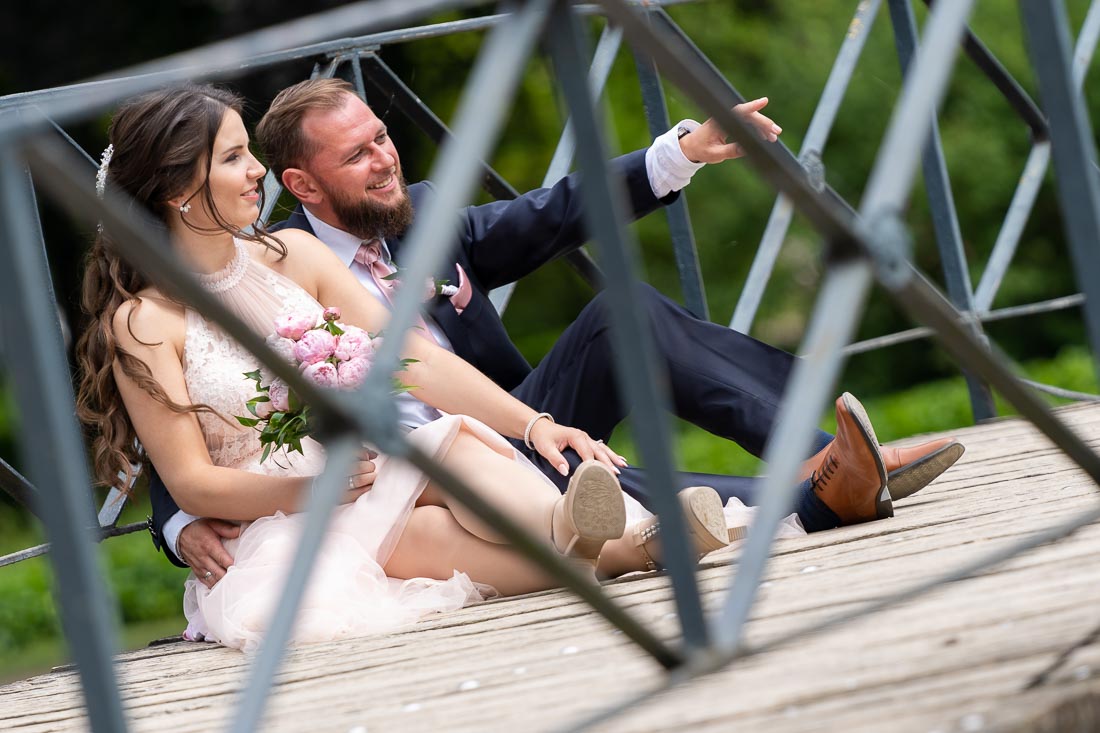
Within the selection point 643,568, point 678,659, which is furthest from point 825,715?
point 643,568

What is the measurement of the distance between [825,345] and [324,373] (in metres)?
1.34

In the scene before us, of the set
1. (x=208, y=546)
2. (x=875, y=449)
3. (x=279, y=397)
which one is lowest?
(x=875, y=449)

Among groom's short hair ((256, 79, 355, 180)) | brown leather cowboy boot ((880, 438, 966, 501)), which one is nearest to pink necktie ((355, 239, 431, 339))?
groom's short hair ((256, 79, 355, 180))

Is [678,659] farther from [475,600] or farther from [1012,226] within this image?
[1012,226]

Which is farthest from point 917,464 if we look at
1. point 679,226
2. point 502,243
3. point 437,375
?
point 679,226

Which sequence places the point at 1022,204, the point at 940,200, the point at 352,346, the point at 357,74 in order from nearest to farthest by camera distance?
the point at 352,346, the point at 357,74, the point at 940,200, the point at 1022,204

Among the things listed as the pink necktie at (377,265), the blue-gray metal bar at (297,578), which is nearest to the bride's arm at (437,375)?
the pink necktie at (377,265)

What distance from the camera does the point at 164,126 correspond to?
289cm

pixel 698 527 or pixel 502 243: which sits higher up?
pixel 502 243

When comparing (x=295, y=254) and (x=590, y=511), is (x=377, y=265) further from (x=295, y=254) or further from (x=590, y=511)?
(x=590, y=511)

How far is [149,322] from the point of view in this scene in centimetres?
286

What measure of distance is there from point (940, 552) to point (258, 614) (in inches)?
43.7

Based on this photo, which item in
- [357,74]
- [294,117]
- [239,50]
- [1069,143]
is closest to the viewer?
[239,50]

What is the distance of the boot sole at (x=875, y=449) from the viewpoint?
266 centimetres
